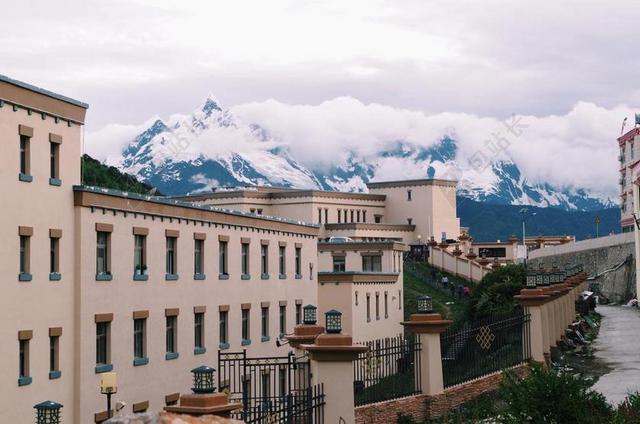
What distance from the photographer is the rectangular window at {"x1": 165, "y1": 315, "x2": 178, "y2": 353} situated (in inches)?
1478

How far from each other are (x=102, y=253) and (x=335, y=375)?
15873mm

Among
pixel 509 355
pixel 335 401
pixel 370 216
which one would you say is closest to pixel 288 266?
pixel 509 355

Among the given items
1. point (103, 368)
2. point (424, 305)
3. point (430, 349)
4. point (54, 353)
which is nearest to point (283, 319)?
point (103, 368)

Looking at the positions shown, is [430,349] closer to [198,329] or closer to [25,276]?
[25,276]

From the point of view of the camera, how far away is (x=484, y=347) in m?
27.7

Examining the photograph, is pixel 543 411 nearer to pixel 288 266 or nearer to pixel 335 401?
pixel 335 401

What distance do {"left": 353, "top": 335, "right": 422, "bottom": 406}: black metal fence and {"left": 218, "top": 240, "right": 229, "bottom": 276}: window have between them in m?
16.9

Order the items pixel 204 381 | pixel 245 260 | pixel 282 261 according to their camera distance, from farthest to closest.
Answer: pixel 282 261 < pixel 245 260 < pixel 204 381

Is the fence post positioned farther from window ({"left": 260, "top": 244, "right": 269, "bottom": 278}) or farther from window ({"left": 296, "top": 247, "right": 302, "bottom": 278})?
window ({"left": 296, "top": 247, "right": 302, "bottom": 278})

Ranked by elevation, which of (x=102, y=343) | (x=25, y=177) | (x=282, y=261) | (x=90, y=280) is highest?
(x=25, y=177)

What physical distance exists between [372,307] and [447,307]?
17.5m

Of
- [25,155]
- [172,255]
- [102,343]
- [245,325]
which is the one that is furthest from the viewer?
[245,325]

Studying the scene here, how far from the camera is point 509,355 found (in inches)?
1169

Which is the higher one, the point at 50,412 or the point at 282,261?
the point at 282,261
